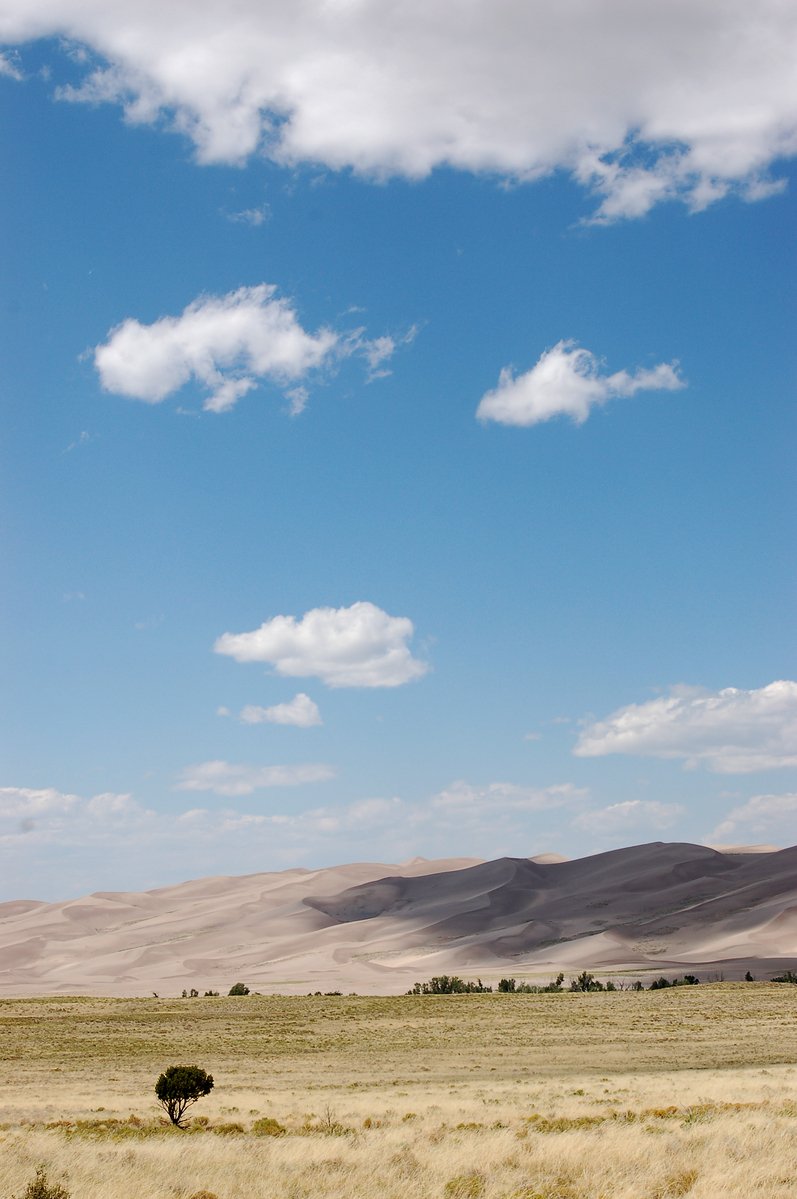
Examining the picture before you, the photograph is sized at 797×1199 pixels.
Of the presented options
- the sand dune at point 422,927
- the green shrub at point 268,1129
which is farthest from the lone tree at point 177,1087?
the sand dune at point 422,927

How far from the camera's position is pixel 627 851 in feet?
510

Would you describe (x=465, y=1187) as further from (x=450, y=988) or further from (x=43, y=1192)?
(x=450, y=988)

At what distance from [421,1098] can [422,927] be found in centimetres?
10969

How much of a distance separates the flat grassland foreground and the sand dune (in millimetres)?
31617

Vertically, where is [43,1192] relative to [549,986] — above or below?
above

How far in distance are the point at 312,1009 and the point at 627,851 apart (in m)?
104

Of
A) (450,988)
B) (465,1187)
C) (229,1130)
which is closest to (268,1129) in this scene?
(229,1130)

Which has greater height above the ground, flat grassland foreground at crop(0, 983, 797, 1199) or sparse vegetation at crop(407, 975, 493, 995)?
flat grassland foreground at crop(0, 983, 797, 1199)

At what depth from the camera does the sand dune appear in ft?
322

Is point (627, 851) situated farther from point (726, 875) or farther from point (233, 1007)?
point (233, 1007)

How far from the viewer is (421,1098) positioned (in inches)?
922

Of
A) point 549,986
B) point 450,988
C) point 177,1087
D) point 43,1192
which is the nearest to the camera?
point 43,1192

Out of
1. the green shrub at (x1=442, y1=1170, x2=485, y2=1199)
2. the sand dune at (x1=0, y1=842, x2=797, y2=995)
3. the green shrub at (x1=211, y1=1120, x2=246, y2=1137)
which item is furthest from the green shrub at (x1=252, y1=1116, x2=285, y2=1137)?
the sand dune at (x1=0, y1=842, x2=797, y2=995)

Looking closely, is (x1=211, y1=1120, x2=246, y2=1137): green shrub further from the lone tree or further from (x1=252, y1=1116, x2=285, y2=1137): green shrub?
the lone tree
